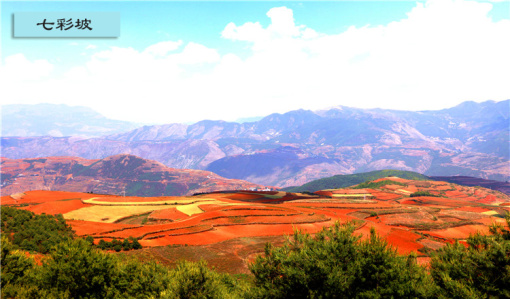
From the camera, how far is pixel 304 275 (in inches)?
958

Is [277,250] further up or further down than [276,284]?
further up

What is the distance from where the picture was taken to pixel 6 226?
2009 inches

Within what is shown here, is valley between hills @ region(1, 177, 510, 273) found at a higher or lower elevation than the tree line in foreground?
lower

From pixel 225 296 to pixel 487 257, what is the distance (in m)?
24.2

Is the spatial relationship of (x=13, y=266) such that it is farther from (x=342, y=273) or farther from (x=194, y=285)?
(x=342, y=273)

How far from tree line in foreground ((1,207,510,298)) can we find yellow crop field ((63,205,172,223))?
64.0m

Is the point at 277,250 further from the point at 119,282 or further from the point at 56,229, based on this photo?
the point at 56,229

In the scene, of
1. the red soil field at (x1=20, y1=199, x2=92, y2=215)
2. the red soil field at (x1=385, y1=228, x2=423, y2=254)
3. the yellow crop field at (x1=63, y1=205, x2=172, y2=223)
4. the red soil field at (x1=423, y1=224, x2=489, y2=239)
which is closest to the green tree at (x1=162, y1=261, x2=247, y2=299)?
Result: the red soil field at (x1=385, y1=228, x2=423, y2=254)

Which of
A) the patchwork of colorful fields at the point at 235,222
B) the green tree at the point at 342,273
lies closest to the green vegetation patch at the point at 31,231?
the patchwork of colorful fields at the point at 235,222

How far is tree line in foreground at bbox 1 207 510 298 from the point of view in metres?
23.5

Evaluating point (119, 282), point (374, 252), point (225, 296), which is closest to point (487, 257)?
point (374, 252)

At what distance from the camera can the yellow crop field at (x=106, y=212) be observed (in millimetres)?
88113

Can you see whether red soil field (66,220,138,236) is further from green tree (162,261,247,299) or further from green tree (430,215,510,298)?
green tree (430,215,510,298)

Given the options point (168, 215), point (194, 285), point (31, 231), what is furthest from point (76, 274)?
point (168, 215)
